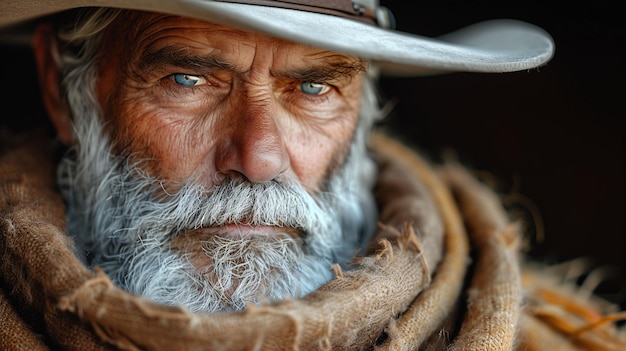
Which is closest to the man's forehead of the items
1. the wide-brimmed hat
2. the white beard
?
the wide-brimmed hat

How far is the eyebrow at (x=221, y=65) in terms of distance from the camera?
4.36 ft

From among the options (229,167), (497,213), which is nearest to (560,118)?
(497,213)

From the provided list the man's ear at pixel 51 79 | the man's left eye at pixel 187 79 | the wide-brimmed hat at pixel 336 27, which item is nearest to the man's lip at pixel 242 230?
the man's left eye at pixel 187 79

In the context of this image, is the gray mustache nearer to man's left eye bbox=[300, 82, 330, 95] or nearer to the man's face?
the man's face

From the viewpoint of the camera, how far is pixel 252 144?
1.29 meters

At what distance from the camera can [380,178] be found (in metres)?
1.94

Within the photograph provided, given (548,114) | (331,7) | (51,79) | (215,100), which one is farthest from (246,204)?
(548,114)

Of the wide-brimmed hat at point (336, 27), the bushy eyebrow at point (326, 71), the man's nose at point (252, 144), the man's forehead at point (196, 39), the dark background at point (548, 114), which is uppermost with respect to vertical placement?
the wide-brimmed hat at point (336, 27)

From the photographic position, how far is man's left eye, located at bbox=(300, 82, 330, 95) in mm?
1473

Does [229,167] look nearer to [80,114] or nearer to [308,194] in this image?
[308,194]

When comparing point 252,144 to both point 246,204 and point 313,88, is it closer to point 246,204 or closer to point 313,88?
point 246,204

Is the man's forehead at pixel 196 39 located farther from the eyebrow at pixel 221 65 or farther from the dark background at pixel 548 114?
the dark background at pixel 548 114

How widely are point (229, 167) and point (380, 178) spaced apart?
0.74m

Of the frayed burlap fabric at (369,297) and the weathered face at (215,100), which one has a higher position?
the weathered face at (215,100)
